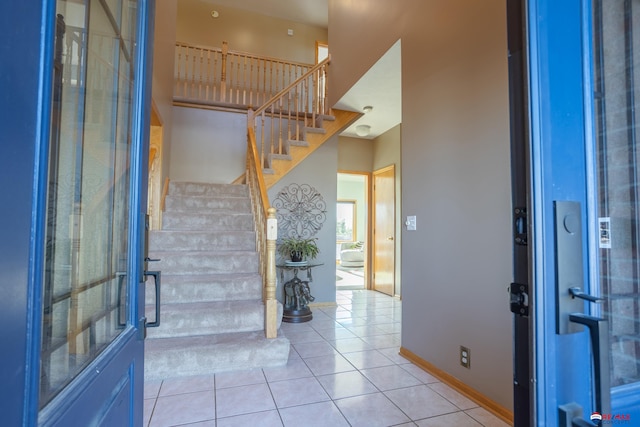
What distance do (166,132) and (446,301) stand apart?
395 cm

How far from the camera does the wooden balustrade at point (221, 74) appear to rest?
5.44 meters

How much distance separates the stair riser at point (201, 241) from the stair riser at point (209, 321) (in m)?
0.90

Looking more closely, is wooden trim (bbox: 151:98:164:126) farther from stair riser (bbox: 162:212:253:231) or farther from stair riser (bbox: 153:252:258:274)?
stair riser (bbox: 153:252:258:274)

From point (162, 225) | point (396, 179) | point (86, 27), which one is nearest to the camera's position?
point (86, 27)

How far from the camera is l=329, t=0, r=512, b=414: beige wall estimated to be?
1986 mm

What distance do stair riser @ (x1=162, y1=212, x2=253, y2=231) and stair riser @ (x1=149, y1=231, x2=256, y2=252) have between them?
1.04ft

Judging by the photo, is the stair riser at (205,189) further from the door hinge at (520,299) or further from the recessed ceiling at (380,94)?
the door hinge at (520,299)

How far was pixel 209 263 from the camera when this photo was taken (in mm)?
3404

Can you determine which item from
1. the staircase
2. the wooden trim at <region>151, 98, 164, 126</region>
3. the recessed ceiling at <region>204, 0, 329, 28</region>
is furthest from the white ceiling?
the wooden trim at <region>151, 98, 164, 126</region>

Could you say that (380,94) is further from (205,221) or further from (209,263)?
(209,263)

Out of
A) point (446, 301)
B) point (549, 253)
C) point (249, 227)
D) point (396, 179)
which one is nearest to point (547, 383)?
point (549, 253)

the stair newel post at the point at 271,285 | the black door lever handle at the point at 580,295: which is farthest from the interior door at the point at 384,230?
the black door lever handle at the point at 580,295

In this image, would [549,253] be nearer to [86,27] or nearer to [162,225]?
[86,27]

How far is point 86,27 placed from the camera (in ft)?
2.32
